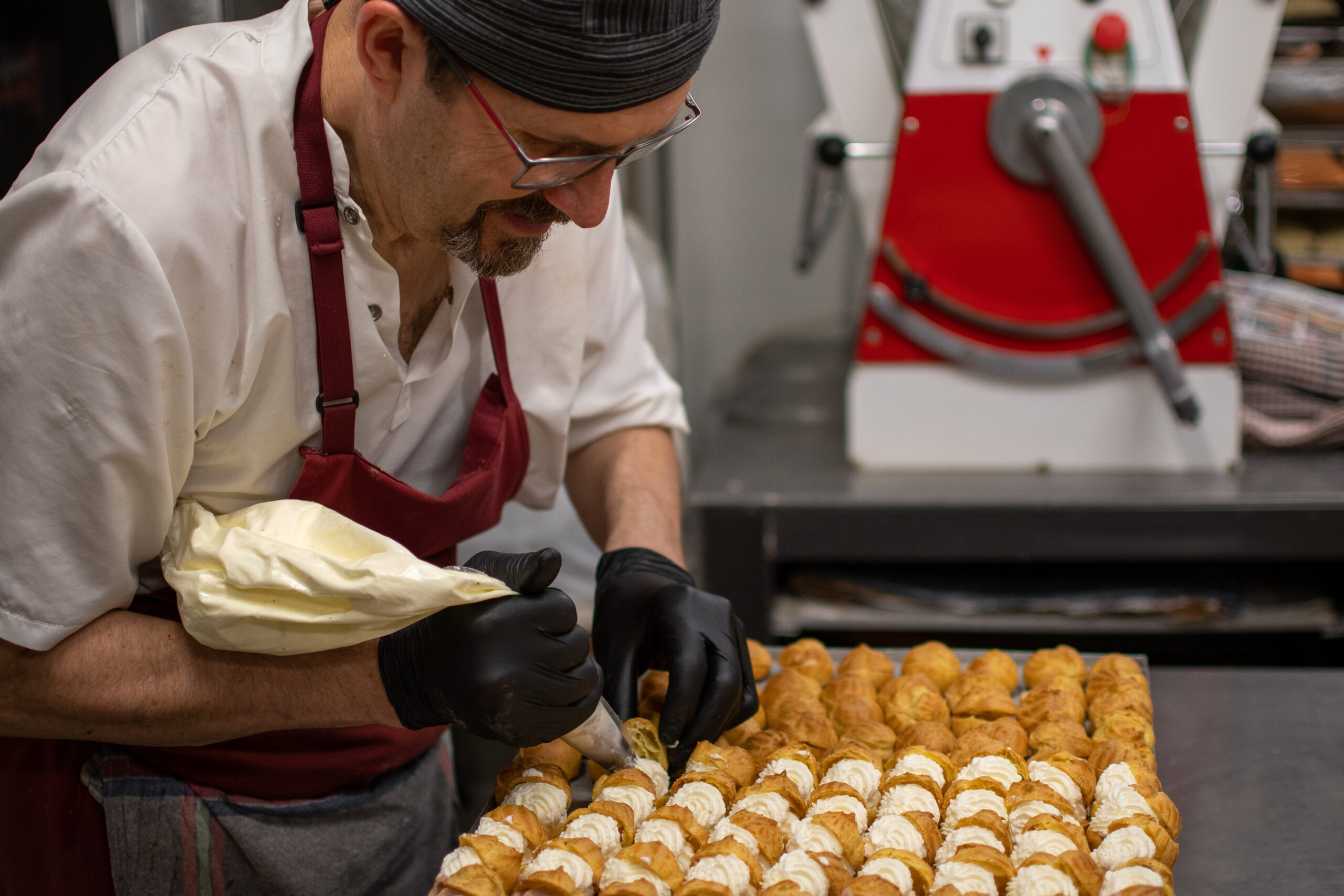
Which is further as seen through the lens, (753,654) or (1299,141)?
(1299,141)

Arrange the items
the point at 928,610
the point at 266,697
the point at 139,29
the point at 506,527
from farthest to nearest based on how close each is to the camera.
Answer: the point at 506,527 < the point at 928,610 < the point at 139,29 < the point at 266,697

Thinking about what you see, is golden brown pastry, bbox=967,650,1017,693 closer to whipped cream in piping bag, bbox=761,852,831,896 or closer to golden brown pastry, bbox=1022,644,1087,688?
golden brown pastry, bbox=1022,644,1087,688

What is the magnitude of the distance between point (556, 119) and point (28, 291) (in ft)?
1.73

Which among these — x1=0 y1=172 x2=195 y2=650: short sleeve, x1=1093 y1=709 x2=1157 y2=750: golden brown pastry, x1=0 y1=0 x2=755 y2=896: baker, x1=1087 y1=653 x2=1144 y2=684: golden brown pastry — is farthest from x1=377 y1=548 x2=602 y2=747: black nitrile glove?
x1=1087 y1=653 x2=1144 y2=684: golden brown pastry

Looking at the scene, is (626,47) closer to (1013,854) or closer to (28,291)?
(28,291)

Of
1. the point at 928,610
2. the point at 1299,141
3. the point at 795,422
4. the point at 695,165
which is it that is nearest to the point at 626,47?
the point at 928,610

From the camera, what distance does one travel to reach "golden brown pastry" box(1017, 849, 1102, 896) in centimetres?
112

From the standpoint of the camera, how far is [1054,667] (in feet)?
5.32

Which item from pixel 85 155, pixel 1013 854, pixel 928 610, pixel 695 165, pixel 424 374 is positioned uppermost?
pixel 85 155

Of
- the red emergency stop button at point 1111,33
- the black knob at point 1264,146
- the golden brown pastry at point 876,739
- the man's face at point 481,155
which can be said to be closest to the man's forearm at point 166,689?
the man's face at point 481,155

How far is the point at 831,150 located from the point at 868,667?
49.5 inches

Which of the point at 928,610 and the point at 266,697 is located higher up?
the point at 266,697

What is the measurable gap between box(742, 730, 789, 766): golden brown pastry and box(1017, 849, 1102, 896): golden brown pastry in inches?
14.9

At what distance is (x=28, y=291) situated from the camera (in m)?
1.13
